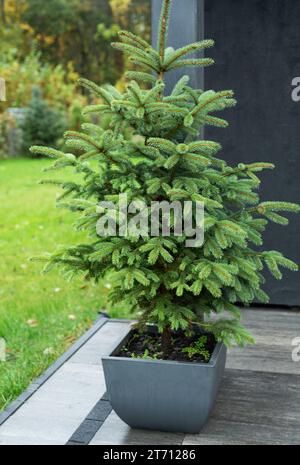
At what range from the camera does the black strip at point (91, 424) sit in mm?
2695

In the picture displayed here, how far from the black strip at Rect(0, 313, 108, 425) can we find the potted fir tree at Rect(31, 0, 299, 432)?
51 cm

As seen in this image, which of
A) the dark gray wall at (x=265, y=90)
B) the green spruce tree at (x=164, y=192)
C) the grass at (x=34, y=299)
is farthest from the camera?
the dark gray wall at (x=265, y=90)

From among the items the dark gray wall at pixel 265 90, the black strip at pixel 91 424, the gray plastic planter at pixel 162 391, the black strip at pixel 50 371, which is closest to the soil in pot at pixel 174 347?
the gray plastic planter at pixel 162 391

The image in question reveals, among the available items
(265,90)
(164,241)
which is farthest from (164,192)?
(265,90)

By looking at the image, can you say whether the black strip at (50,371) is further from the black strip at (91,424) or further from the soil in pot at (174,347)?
the soil in pot at (174,347)

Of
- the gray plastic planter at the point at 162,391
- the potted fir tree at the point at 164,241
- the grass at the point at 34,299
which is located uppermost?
the potted fir tree at the point at 164,241

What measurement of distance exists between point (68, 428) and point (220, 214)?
1124 mm

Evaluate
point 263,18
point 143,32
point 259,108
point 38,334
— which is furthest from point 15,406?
point 143,32

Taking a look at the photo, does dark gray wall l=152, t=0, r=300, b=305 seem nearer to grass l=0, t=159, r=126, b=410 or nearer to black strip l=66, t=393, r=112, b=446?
grass l=0, t=159, r=126, b=410

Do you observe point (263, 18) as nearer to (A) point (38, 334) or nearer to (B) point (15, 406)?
(A) point (38, 334)

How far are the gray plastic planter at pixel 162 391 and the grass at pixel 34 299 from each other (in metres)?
0.68

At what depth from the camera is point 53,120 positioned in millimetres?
11352

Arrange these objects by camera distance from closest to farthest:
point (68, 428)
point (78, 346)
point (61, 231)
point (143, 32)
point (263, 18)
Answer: point (68, 428) < point (78, 346) < point (263, 18) < point (61, 231) < point (143, 32)
